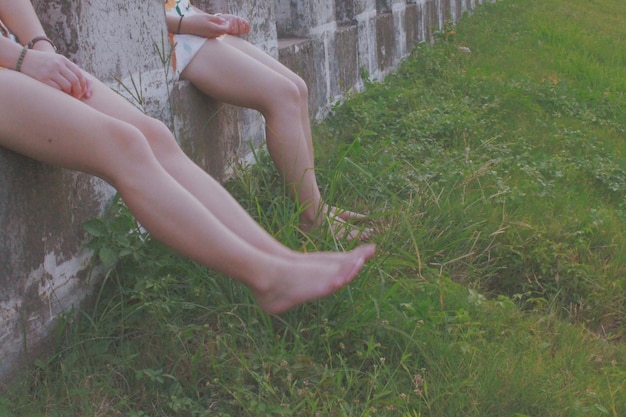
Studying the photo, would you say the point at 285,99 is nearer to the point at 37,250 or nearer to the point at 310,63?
the point at 37,250

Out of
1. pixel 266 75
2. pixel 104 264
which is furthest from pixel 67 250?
pixel 266 75

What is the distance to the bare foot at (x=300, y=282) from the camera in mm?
2111

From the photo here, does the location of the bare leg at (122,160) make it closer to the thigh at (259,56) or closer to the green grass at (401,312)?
the green grass at (401,312)

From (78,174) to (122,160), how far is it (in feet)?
1.26

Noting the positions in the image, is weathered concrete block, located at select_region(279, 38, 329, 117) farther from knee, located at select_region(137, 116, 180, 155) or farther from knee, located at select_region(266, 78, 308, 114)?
knee, located at select_region(137, 116, 180, 155)

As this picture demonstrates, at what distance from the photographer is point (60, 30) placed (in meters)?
2.42

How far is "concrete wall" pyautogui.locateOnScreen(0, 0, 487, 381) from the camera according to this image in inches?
84.0

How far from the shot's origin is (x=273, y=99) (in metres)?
3.00

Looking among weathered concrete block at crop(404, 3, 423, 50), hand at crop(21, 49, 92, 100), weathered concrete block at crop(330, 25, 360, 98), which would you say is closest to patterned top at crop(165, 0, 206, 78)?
hand at crop(21, 49, 92, 100)

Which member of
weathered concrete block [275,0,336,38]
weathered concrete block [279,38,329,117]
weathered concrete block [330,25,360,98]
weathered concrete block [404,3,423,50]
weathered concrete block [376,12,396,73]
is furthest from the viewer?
weathered concrete block [404,3,423,50]

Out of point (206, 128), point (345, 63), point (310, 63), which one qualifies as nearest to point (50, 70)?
point (206, 128)

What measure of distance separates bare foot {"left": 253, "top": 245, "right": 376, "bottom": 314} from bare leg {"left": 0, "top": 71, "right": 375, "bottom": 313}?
37 millimetres

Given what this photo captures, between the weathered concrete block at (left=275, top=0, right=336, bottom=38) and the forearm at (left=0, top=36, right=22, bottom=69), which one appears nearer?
the forearm at (left=0, top=36, right=22, bottom=69)

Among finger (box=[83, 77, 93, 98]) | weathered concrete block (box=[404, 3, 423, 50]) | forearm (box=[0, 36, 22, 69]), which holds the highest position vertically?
forearm (box=[0, 36, 22, 69])
